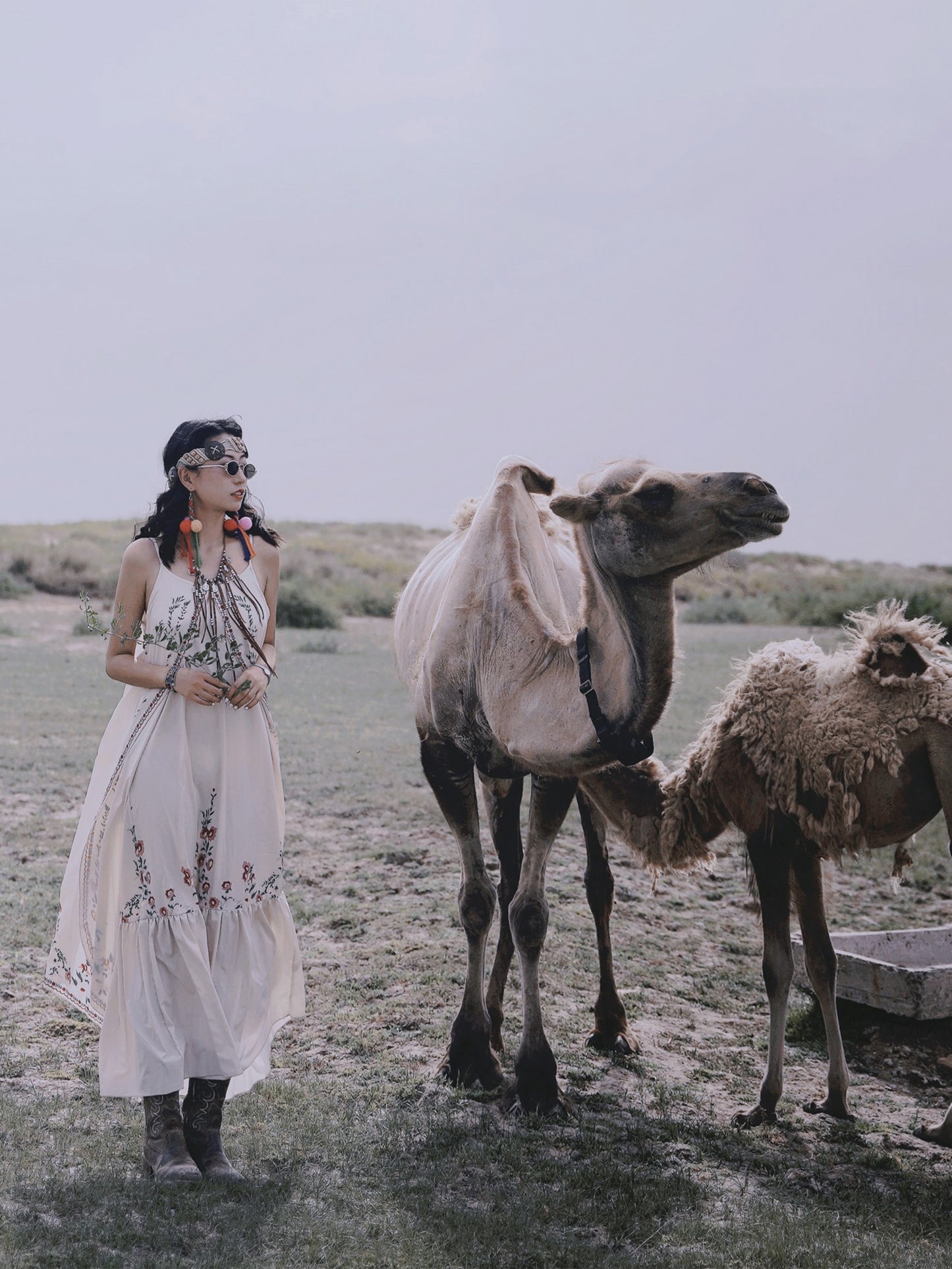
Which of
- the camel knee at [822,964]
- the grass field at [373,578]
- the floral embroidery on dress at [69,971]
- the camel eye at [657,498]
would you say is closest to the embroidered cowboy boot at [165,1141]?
the floral embroidery on dress at [69,971]

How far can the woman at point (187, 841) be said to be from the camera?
3770mm

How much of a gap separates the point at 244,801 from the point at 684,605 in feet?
110

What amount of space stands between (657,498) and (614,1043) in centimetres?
282

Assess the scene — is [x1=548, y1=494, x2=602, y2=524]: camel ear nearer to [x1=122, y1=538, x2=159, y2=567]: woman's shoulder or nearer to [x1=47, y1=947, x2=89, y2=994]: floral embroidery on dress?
[x1=122, y1=538, x2=159, y2=567]: woman's shoulder

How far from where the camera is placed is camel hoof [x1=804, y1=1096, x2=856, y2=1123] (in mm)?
4840

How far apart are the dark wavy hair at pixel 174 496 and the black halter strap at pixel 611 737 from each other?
4.77 ft

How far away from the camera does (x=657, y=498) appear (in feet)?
12.6

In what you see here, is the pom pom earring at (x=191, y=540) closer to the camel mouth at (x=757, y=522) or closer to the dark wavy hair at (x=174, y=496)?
the dark wavy hair at (x=174, y=496)

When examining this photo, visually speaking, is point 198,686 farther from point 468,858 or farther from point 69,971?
point 468,858

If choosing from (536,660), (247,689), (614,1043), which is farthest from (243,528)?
(614,1043)

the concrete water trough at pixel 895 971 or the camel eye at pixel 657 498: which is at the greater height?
the camel eye at pixel 657 498

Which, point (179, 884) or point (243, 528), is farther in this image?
point (243, 528)

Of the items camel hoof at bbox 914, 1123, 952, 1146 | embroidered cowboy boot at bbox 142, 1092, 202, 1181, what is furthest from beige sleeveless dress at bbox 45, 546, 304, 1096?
camel hoof at bbox 914, 1123, 952, 1146

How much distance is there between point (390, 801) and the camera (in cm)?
942
